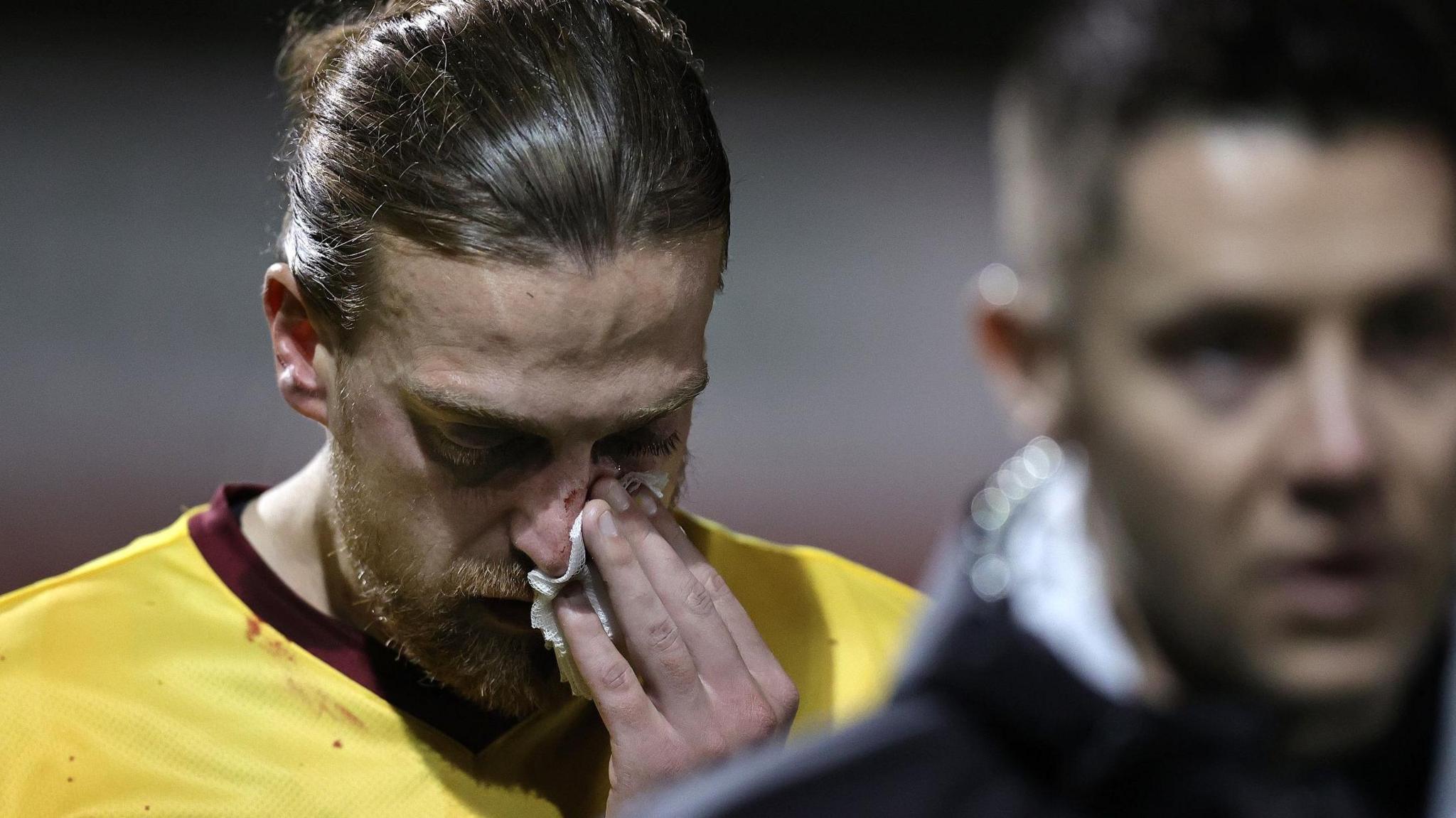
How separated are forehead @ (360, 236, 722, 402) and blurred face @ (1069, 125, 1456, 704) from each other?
1.78 feet

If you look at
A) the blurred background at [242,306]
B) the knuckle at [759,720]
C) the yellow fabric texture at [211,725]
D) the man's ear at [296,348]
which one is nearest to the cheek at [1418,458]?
the knuckle at [759,720]

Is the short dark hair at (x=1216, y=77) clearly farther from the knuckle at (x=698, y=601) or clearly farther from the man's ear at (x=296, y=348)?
the man's ear at (x=296, y=348)

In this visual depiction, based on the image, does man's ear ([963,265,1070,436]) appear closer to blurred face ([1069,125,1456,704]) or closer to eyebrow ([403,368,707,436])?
blurred face ([1069,125,1456,704])

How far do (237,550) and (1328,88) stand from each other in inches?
37.4

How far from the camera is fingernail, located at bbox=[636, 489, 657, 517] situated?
3.31ft

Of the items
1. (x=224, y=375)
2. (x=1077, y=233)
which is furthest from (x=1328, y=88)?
(x=224, y=375)

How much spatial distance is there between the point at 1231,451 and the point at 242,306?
5.78 feet

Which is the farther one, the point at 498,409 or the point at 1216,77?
the point at 498,409

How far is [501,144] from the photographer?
1.01 meters

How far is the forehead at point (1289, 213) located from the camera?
1.52 ft

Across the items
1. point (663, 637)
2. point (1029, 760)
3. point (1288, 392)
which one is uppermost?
point (1288, 392)

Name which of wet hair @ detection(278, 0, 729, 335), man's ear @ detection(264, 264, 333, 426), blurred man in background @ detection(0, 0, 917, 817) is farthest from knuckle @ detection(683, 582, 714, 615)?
man's ear @ detection(264, 264, 333, 426)

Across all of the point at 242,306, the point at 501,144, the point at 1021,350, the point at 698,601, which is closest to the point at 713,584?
the point at 698,601

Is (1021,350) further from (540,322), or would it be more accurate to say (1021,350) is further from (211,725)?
(211,725)
